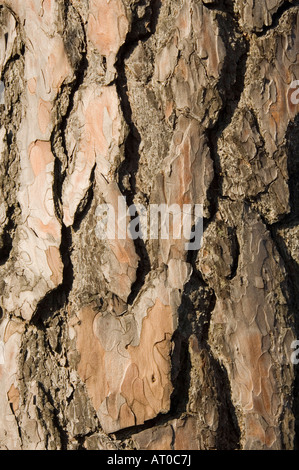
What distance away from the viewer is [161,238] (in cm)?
105

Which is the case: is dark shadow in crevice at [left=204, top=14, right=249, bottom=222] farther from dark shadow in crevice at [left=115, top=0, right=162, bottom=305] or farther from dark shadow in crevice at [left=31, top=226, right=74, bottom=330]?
dark shadow in crevice at [left=31, top=226, right=74, bottom=330]

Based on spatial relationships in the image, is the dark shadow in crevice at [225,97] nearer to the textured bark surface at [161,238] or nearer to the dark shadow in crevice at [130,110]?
the textured bark surface at [161,238]

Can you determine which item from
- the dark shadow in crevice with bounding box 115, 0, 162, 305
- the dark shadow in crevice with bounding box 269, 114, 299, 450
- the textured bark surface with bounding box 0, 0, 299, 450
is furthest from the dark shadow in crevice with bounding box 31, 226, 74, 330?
the dark shadow in crevice with bounding box 269, 114, 299, 450

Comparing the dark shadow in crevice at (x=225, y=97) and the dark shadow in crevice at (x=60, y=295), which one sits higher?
the dark shadow in crevice at (x=225, y=97)

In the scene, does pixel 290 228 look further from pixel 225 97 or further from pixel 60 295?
pixel 60 295

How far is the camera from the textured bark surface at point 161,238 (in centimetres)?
105

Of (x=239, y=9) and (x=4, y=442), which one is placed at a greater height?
(x=239, y=9)

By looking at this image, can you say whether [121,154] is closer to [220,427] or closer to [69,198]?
[69,198]

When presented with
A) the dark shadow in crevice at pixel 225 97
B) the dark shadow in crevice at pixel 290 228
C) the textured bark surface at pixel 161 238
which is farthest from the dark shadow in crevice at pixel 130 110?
the dark shadow in crevice at pixel 290 228

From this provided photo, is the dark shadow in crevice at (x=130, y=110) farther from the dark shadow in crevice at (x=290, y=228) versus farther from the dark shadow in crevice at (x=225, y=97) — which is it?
the dark shadow in crevice at (x=290, y=228)

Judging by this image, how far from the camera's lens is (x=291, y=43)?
1090 mm

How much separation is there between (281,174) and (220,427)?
49 centimetres

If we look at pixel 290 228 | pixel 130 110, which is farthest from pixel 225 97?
pixel 290 228

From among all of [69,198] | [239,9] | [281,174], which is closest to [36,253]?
[69,198]
